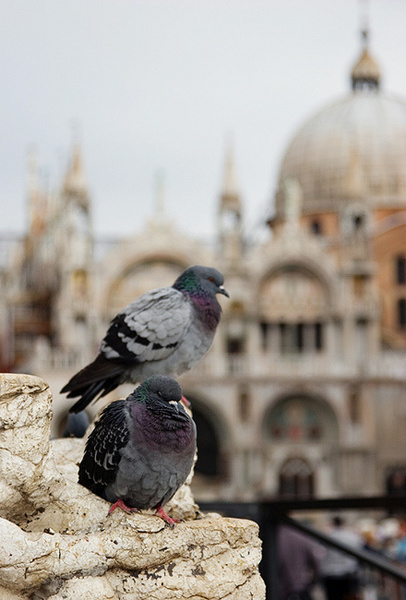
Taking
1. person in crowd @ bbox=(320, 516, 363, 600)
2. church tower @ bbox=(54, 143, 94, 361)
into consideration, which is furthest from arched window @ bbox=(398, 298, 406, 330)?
person in crowd @ bbox=(320, 516, 363, 600)

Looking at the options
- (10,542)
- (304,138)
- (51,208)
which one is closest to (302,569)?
(10,542)

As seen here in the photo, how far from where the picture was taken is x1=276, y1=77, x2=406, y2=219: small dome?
40344 mm

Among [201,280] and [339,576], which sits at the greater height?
[201,280]

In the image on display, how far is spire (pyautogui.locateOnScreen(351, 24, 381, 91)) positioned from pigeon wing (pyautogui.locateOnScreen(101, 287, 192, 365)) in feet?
141

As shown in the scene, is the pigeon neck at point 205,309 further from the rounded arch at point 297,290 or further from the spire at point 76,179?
the spire at point 76,179

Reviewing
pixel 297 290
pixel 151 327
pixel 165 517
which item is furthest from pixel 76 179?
pixel 165 517

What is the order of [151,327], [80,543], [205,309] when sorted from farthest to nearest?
[205,309]
[151,327]
[80,543]

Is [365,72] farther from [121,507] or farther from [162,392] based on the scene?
[121,507]

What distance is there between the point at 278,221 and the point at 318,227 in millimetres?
1856

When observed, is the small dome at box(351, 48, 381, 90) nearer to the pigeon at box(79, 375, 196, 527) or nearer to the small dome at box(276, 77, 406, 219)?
the small dome at box(276, 77, 406, 219)

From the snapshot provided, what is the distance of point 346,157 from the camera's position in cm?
4059

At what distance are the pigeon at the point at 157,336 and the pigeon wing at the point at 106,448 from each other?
872 mm

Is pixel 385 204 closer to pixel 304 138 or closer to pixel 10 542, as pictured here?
pixel 304 138

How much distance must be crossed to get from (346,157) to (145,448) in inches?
1487
